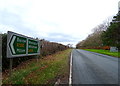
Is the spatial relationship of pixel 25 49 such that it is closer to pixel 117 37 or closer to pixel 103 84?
pixel 103 84

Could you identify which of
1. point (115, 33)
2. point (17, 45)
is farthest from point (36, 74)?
point (115, 33)

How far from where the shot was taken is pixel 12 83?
4.96 metres

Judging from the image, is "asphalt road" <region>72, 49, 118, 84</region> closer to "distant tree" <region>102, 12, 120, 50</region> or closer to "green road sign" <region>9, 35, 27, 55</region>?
"green road sign" <region>9, 35, 27, 55</region>

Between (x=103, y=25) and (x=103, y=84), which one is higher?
(x=103, y=25)

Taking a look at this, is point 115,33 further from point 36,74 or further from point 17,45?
point 17,45

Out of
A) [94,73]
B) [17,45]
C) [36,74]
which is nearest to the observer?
[36,74]

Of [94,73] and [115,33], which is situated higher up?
[115,33]

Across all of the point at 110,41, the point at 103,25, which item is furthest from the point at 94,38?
the point at 110,41

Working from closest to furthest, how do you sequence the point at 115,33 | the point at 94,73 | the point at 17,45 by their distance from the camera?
the point at 17,45 → the point at 94,73 → the point at 115,33

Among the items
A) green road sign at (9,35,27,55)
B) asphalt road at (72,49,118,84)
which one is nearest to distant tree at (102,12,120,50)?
asphalt road at (72,49,118,84)

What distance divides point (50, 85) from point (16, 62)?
5.07 metres

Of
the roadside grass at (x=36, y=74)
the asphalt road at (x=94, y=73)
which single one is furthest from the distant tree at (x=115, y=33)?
the roadside grass at (x=36, y=74)

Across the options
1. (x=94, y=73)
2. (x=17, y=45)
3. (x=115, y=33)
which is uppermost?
(x=115, y=33)

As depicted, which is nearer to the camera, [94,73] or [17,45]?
[17,45]
